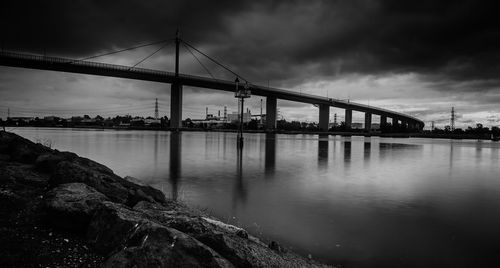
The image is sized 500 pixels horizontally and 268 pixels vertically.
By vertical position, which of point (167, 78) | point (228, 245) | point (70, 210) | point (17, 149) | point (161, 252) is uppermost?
point (167, 78)

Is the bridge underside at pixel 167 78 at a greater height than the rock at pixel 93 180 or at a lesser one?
greater

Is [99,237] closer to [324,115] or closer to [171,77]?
[171,77]

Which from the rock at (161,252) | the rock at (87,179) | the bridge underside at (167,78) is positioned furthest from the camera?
the bridge underside at (167,78)

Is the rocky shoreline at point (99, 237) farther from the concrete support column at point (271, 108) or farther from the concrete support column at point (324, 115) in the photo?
the concrete support column at point (324, 115)

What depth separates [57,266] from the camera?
10.4ft

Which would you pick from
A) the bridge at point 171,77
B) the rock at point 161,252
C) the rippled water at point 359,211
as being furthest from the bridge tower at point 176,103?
the rock at point 161,252

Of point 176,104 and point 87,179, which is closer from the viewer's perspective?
point 87,179

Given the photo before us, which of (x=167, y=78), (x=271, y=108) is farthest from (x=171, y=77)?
(x=271, y=108)

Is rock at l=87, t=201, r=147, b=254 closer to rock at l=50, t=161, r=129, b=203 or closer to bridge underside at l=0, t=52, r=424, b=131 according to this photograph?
rock at l=50, t=161, r=129, b=203

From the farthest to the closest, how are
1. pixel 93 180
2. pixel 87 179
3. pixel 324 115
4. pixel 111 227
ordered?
1. pixel 324 115
2. pixel 93 180
3. pixel 87 179
4. pixel 111 227

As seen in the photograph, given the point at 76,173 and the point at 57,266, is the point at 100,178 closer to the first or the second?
the point at 76,173

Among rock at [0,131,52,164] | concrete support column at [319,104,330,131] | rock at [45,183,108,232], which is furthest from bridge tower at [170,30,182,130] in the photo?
rock at [45,183,108,232]

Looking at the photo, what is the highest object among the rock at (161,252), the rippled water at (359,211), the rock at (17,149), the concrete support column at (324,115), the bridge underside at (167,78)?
the bridge underside at (167,78)

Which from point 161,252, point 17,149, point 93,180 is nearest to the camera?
point 161,252
